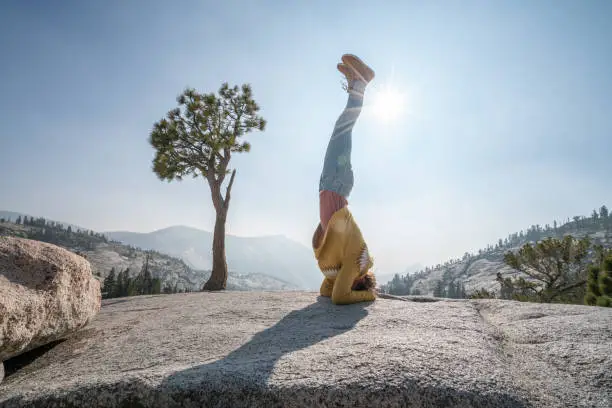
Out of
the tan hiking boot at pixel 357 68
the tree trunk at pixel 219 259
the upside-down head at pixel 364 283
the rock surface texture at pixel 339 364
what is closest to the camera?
the rock surface texture at pixel 339 364

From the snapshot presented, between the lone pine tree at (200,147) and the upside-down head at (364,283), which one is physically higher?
the lone pine tree at (200,147)

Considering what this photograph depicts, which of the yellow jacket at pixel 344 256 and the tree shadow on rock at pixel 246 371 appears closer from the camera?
the tree shadow on rock at pixel 246 371

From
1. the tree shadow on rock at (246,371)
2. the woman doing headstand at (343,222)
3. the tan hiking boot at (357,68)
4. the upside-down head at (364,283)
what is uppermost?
the tan hiking boot at (357,68)

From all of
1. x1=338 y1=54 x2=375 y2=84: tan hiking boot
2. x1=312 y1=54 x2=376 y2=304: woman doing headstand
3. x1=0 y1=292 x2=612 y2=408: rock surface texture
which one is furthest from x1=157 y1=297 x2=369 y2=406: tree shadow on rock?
x1=338 y1=54 x2=375 y2=84: tan hiking boot

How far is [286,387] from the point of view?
1.82 m

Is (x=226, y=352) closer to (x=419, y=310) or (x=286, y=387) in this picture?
(x=286, y=387)

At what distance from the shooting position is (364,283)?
18.2 ft

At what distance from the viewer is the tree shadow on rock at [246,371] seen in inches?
72.7

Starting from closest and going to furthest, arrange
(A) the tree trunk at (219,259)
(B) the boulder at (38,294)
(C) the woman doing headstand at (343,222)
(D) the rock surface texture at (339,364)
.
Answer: (D) the rock surface texture at (339,364)
(B) the boulder at (38,294)
(C) the woman doing headstand at (343,222)
(A) the tree trunk at (219,259)

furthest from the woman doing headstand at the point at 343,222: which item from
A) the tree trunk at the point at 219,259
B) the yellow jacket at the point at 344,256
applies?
the tree trunk at the point at 219,259

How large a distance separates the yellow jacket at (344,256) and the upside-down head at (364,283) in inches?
3.8

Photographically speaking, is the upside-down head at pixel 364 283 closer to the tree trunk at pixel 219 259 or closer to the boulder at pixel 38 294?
the boulder at pixel 38 294

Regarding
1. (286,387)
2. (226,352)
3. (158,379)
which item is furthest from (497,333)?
(158,379)

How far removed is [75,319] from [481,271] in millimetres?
206448
